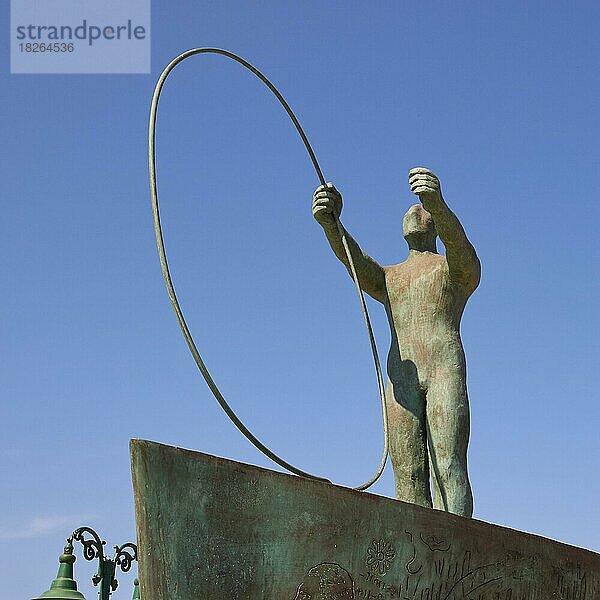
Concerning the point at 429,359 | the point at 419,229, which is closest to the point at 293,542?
the point at 429,359

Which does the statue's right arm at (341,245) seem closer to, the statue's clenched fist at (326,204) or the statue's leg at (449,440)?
the statue's clenched fist at (326,204)

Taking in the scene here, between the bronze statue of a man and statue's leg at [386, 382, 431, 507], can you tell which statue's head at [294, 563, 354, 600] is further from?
statue's leg at [386, 382, 431, 507]

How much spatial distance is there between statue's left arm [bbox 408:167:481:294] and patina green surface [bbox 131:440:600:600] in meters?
2.50

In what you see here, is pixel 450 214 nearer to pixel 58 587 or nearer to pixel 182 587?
pixel 182 587

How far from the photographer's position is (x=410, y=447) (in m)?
9.82

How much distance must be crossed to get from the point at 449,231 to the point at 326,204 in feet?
4.03

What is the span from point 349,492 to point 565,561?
236 centimetres

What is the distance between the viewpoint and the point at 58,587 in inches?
471

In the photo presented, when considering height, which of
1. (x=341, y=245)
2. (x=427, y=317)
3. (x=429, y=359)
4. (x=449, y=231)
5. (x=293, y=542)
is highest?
(x=341, y=245)

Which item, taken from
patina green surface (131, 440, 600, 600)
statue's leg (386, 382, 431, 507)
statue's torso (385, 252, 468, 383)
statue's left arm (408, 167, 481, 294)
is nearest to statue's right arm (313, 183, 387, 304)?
statue's torso (385, 252, 468, 383)

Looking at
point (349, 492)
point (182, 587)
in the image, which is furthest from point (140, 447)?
point (349, 492)

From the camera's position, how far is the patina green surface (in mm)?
7008

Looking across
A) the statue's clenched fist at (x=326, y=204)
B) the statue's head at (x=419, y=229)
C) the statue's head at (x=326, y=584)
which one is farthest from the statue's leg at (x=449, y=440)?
the statue's head at (x=326, y=584)

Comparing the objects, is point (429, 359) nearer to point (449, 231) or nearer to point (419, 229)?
point (449, 231)
